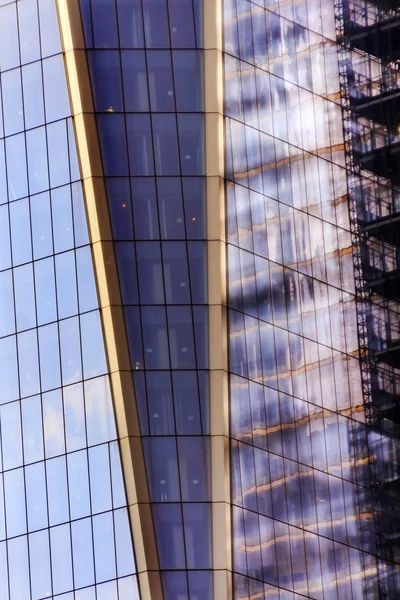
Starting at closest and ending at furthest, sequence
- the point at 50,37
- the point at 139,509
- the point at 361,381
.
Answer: the point at 139,509 → the point at 50,37 → the point at 361,381

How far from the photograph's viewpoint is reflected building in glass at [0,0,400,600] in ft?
260

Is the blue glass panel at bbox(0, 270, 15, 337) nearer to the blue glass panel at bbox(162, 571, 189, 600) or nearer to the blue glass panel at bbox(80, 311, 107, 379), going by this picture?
the blue glass panel at bbox(80, 311, 107, 379)

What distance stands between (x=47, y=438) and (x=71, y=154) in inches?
523

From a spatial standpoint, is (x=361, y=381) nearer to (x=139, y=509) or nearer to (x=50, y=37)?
(x=139, y=509)

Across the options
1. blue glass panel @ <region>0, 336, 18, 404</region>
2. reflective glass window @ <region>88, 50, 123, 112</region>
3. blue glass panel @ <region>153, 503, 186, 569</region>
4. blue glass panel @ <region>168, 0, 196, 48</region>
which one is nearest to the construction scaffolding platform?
blue glass panel @ <region>168, 0, 196, 48</region>

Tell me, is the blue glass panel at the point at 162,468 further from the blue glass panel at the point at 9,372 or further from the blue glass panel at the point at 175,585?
the blue glass panel at the point at 9,372

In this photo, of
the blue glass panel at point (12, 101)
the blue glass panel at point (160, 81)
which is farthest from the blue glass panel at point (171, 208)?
the blue glass panel at point (12, 101)

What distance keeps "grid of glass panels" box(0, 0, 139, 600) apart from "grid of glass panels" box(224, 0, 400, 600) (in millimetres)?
6232

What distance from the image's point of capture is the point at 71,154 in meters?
82.6

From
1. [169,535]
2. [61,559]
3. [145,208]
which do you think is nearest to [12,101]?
Answer: [145,208]

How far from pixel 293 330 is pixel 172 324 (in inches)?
312

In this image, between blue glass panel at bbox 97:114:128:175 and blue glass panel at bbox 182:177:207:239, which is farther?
blue glass panel at bbox 97:114:128:175

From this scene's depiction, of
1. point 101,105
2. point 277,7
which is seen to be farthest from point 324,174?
point 101,105

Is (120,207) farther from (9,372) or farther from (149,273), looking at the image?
(9,372)
